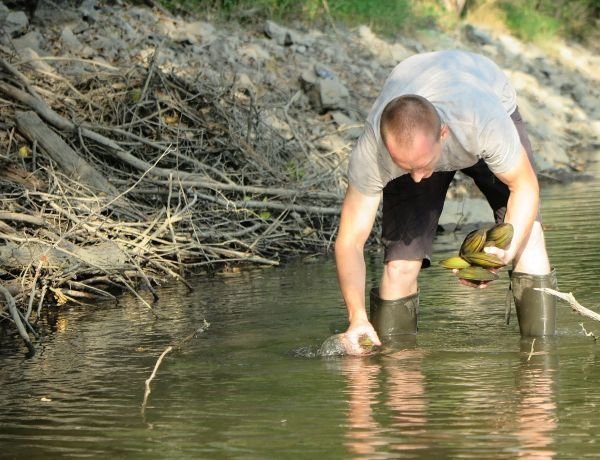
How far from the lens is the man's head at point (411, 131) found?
5.28m

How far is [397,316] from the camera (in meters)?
6.86

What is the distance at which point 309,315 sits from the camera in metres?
7.64

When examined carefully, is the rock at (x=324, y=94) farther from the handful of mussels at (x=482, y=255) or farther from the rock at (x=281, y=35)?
the handful of mussels at (x=482, y=255)

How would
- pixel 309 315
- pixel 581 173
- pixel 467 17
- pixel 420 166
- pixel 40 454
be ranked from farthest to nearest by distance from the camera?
pixel 467 17 < pixel 581 173 < pixel 309 315 < pixel 420 166 < pixel 40 454

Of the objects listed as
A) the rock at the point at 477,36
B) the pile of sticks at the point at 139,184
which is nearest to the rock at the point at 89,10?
the pile of sticks at the point at 139,184

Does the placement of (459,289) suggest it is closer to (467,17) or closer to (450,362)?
(450,362)

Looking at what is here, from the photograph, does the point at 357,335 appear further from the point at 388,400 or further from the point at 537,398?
the point at 537,398

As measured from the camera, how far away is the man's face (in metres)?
5.30

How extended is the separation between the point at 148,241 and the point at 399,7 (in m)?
14.6

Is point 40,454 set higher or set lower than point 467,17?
lower

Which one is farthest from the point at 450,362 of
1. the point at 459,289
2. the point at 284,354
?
the point at 459,289

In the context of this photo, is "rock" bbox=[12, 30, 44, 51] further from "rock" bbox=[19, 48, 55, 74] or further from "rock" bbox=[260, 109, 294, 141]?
"rock" bbox=[260, 109, 294, 141]

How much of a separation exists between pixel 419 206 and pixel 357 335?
2.68 feet

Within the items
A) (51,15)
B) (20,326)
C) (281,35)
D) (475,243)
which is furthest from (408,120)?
(281,35)
